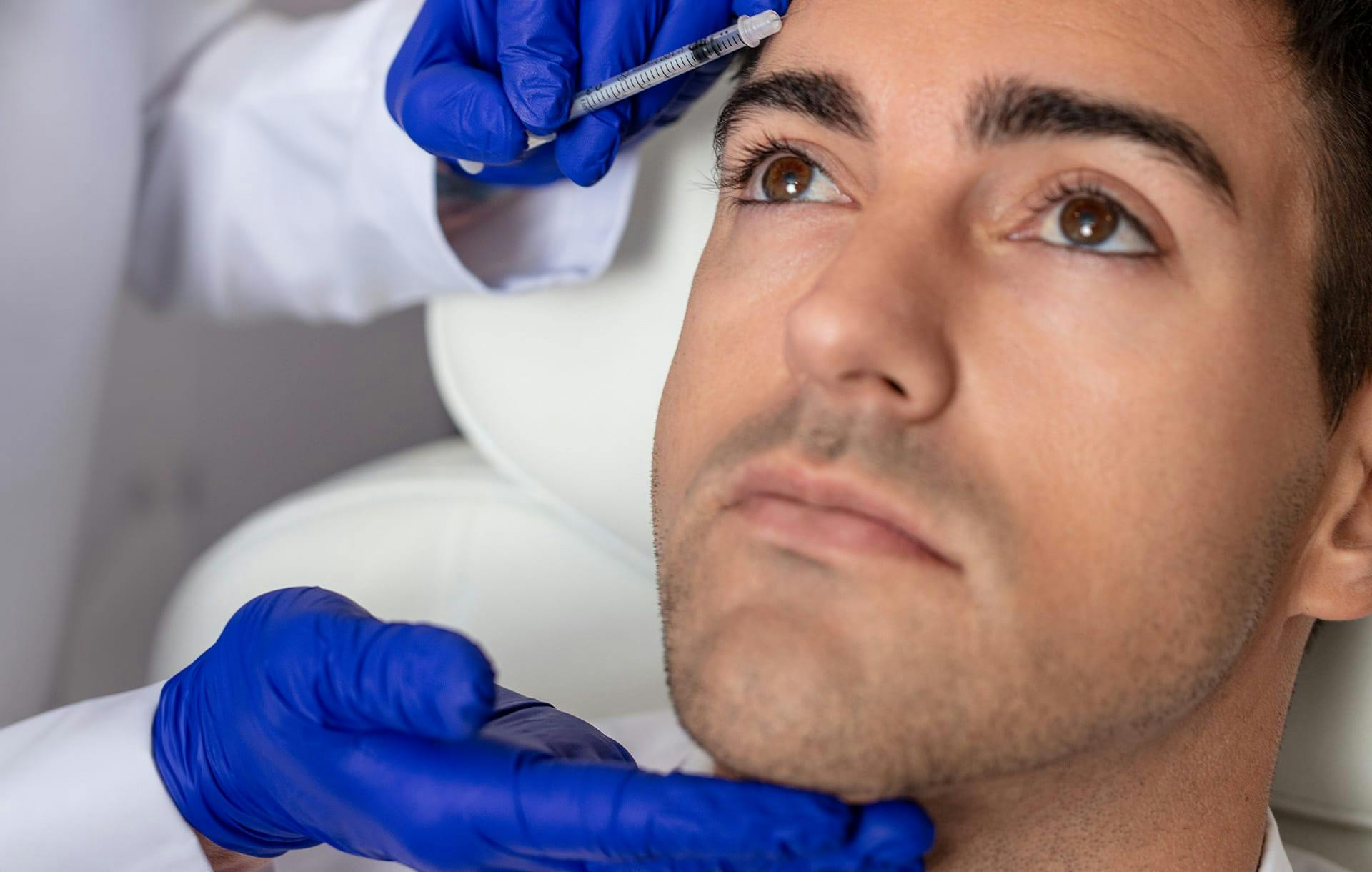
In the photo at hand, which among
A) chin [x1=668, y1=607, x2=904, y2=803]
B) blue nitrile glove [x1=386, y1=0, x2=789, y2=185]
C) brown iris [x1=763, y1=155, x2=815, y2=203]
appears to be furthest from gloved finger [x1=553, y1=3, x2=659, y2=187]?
chin [x1=668, y1=607, x2=904, y2=803]

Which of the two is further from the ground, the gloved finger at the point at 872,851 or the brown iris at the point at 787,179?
the brown iris at the point at 787,179

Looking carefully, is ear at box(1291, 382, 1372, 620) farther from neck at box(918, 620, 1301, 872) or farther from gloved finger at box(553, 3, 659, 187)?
gloved finger at box(553, 3, 659, 187)

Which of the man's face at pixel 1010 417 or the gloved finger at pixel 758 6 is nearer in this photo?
the man's face at pixel 1010 417

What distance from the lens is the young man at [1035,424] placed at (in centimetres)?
83

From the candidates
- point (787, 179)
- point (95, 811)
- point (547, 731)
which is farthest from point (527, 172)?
point (95, 811)

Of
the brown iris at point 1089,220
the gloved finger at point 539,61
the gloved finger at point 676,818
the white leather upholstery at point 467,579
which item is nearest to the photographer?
the gloved finger at point 676,818

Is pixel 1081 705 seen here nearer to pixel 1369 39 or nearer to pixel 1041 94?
pixel 1041 94

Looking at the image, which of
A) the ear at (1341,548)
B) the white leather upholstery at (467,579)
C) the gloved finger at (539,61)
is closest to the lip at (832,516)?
the ear at (1341,548)

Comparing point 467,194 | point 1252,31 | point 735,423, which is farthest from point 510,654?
point 1252,31

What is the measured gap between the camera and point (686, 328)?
106cm

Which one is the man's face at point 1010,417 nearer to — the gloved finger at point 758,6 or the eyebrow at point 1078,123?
the eyebrow at point 1078,123

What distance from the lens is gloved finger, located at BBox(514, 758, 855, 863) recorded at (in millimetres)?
806

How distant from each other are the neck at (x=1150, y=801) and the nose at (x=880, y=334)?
0.91ft

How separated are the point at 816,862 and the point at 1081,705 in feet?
0.68
